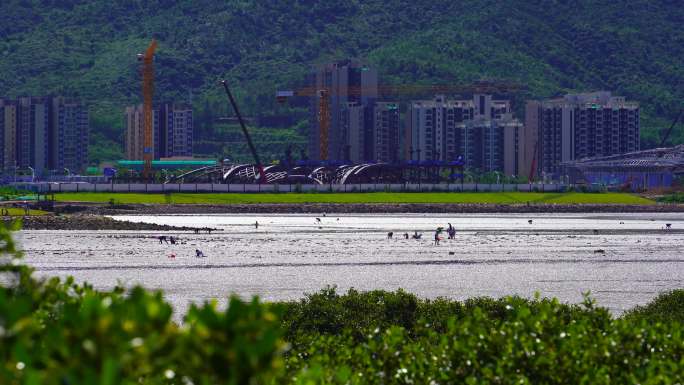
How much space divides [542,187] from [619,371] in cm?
17566

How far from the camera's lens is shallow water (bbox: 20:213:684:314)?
52.5 m

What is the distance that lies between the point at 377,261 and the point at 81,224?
49452mm

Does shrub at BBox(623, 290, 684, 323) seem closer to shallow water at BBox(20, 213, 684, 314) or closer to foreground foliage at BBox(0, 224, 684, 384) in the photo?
foreground foliage at BBox(0, 224, 684, 384)

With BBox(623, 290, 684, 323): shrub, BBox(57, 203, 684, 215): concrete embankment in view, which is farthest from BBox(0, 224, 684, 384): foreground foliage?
BBox(57, 203, 684, 215): concrete embankment

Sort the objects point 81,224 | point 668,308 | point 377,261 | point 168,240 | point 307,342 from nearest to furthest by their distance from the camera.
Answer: point 307,342, point 668,308, point 377,261, point 168,240, point 81,224

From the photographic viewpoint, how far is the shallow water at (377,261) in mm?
52500

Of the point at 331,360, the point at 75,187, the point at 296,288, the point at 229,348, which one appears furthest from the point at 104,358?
the point at 75,187

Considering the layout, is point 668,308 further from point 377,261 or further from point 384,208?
point 384,208

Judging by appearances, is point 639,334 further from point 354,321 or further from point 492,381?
point 354,321

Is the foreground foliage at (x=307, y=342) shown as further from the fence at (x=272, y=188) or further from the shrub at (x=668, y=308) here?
the fence at (x=272, y=188)

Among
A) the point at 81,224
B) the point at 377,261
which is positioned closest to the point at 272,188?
the point at 81,224

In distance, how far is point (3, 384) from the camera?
8.41 m

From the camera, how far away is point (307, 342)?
27.8m

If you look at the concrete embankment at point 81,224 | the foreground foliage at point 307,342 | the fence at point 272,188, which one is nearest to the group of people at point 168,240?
the concrete embankment at point 81,224
